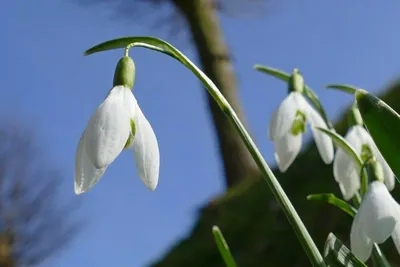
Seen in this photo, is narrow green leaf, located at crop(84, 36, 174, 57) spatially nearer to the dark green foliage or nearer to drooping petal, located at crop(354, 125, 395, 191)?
drooping petal, located at crop(354, 125, 395, 191)

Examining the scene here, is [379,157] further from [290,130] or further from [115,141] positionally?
[115,141]

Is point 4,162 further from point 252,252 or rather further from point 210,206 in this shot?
point 252,252

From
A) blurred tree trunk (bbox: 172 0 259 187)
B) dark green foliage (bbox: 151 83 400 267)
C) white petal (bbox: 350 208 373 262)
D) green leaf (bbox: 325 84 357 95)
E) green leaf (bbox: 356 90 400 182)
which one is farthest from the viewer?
blurred tree trunk (bbox: 172 0 259 187)

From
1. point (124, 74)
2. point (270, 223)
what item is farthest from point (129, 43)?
point (270, 223)

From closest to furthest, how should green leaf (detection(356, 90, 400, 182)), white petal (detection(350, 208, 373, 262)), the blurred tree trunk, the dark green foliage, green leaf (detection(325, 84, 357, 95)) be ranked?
1. green leaf (detection(356, 90, 400, 182))
2. white petal (detection(350, 208, 373, 262))
3. green leaf (detection(325, 84, 357, 95))
4. the dark green foliage
5. the blurred tree trunk

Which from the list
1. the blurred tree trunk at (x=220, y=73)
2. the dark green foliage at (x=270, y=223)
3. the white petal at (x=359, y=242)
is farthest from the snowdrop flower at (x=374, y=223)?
the blurred tree trunk at (x=220, y=73)

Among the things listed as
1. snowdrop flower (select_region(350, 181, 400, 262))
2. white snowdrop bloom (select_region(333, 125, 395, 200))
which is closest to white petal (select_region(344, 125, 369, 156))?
white snowdrop bloom (select_region(333, 125, 395, 200))

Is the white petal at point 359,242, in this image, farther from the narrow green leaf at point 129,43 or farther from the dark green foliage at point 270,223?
the dark green foliage at point 270,223

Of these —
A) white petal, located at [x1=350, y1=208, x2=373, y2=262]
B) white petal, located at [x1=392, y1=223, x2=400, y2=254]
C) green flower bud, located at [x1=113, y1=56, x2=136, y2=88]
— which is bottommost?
white petal, located at [x1=392, y1=223, x2=400, y2=254]

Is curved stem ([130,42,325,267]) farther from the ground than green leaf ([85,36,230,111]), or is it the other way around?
green leaf ([85,36,230,111])
